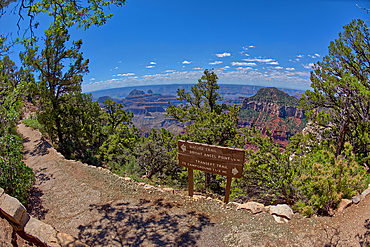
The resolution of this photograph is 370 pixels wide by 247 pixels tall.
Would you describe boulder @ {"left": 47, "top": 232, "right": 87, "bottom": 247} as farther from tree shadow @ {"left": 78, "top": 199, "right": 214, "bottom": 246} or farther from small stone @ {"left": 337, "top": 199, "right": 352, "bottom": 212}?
small stone @ {"left": 337, "top": 199, "right": 352, "bottom": 212}

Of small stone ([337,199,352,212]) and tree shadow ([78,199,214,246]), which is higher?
small stone ([337,199,352,212])

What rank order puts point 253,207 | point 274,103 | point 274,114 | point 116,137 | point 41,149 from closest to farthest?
point 253,207
point 41,149
point 116,137
point 274,103
point 274,114

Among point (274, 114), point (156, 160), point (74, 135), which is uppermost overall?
point (274, 114)

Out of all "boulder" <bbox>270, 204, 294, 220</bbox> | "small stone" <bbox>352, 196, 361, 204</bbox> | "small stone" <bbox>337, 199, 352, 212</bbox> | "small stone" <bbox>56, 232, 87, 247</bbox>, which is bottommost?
"small stone" <bbox>56, 232, 87, 247</bbox>

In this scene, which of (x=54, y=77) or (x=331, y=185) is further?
(x=54, y=77)


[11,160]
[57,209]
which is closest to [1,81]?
[11,160]

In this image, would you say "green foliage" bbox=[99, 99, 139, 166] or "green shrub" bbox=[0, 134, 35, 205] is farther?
"green foliage" bbox=[99, 99, 139, 166]

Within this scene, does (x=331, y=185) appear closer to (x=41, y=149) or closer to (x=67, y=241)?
(x=67, y=241)

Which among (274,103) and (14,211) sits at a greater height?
(274,103)

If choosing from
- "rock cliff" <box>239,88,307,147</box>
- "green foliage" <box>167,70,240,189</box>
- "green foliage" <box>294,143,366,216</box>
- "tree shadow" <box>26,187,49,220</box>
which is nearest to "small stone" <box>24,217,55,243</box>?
"tree shadow" <box>26,187,49,220</box>

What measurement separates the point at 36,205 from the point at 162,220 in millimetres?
4638

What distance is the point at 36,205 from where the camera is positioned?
652 centimetres

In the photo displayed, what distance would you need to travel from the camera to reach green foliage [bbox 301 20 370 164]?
27.3 ft

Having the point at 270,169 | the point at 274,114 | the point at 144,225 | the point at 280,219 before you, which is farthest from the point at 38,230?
the point at 274,114
